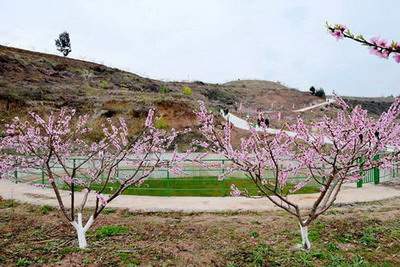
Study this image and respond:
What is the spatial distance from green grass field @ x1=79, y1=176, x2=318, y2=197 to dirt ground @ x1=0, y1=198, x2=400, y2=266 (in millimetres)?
4132

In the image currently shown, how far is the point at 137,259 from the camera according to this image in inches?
367

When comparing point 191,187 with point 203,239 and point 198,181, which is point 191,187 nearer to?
point 198,181

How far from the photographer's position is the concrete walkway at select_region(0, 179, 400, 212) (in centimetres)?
1480

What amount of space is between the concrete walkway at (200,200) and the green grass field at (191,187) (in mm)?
1234

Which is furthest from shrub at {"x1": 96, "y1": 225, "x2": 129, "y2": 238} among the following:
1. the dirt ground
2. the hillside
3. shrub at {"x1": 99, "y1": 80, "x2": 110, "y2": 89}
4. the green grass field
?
shrub at {"x1": 99, "y1": 80, "x2": 110, "y2": 89}

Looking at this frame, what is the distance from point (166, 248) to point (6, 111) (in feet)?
99.5

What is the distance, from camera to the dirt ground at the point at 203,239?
9.37 metres

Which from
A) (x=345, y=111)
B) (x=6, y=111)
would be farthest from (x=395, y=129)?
(x=6, y=111)

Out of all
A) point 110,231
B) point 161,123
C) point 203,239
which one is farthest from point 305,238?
point 161,123

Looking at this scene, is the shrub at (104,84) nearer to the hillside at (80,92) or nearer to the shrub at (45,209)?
the hillside at (80,92)

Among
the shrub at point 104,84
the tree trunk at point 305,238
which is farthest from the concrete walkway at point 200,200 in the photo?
the shrub at point 104,84

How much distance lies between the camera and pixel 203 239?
10883mm

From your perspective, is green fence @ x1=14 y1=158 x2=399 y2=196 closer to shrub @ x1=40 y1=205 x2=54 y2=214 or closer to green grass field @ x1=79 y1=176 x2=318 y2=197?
green grass field @ x1=79 y1=176 x2=318 y2=197

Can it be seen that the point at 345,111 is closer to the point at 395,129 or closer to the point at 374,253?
the point at 395,129
